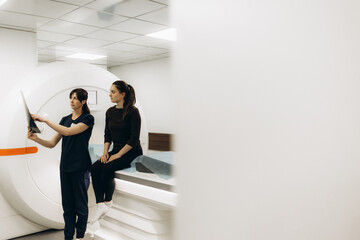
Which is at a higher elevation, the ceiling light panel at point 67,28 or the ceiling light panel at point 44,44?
the ceiling light panel at point 44,44

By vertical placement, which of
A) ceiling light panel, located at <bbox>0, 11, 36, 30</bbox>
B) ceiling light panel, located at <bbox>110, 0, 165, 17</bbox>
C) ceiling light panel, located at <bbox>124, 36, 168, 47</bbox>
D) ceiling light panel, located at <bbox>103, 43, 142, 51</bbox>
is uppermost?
ceiling light panel, located at <bbox>124, 36, 168, 47</bbox>

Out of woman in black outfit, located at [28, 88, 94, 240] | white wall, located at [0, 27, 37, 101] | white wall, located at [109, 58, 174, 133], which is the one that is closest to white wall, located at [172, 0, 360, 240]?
woman in black outfit, located at [28, 88, 94, 240]

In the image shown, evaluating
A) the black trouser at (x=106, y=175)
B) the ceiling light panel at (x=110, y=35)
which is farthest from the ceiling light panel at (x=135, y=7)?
the black trouser at (x=106, y=175)

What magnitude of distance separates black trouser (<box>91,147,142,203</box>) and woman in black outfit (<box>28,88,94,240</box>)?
12 centimetres

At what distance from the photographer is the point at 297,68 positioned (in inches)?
17.3

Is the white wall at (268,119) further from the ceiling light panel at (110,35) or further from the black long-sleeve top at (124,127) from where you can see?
the ceiling light panel at (110,35)

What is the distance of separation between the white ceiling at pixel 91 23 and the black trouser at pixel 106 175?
1.72 m

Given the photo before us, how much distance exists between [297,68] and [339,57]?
0.17 ft

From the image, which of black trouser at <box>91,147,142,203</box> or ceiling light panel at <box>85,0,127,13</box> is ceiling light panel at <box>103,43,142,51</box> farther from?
black trouser at <box>91,147,142,203</box>

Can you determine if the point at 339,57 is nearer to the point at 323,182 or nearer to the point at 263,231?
the point at 323,182

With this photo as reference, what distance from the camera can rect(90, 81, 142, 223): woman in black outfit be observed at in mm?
2275

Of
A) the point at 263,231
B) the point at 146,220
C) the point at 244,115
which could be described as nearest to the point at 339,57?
the point at 244,115

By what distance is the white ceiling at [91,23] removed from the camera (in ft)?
10.9

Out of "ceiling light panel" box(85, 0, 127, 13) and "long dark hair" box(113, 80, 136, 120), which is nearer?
"long dark hair" box(113, 80, 136, 120)
